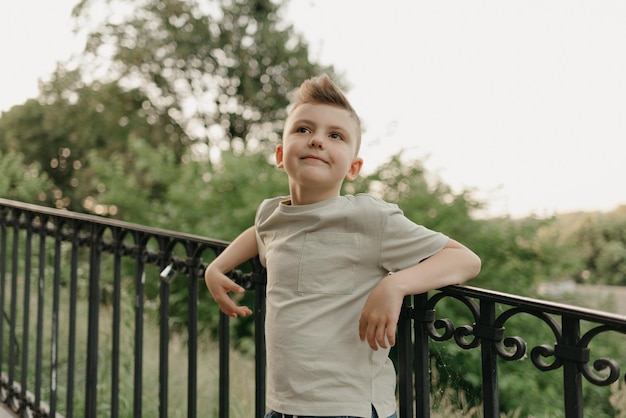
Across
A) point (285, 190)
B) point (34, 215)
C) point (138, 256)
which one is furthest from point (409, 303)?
point (285, 190)

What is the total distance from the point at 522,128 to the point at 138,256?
43.6 ft

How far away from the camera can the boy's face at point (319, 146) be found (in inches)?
59.2

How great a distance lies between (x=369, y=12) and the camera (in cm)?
2120

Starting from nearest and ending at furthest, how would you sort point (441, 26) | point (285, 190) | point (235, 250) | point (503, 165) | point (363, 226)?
point (363, 226) < point (235, 250) < point (285, 190) < point (503, 165) < point (441, 26)

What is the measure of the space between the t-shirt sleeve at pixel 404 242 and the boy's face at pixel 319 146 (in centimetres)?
19

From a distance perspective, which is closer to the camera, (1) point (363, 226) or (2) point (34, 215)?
(1) point (363, 226)

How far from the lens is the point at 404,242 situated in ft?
4.57

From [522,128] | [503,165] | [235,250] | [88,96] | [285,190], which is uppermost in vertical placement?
[88,96]

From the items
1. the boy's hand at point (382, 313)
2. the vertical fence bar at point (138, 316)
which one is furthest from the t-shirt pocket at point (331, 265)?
the vertical fence bar at point (138, 316)

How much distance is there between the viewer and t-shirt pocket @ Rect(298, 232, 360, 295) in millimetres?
1453

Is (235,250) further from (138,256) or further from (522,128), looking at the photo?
(522,128)

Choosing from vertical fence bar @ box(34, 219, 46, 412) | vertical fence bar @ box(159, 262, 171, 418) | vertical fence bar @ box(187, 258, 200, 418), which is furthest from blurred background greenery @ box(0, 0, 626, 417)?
vertical fence bar @ box(187, 258, 200, 418)

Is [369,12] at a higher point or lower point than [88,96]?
higher

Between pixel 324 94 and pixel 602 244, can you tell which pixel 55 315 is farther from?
pixel 602 244
